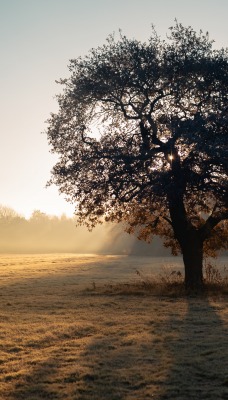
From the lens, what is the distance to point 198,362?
434 inches

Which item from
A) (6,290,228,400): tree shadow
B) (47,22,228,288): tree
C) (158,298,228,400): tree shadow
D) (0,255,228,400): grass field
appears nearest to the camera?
(158,298,228,400): tree shadow

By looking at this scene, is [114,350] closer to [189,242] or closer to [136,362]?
[136,362]

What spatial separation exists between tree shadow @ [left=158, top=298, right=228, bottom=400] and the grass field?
2 centimetres

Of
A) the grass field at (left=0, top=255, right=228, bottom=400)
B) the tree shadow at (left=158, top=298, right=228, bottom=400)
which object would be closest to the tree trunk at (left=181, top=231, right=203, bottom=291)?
the grass field at (left=0, top=255, right=228, bottom=400)

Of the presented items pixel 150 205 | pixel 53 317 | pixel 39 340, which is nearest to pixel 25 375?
pixel 39 340

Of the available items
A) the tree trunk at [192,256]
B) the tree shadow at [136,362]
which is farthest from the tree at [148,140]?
the tree shadow at [136,362]

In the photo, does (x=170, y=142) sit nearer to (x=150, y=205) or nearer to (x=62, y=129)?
(x=150, y=205)

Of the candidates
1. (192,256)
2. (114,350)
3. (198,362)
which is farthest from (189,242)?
(198,362)

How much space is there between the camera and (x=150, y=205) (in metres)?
24.7

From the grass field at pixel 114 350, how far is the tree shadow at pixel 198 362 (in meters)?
0.02

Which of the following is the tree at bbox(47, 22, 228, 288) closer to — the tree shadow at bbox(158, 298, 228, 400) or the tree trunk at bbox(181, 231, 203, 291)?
the tree trunk at bbox(181, 231, 203, 291)

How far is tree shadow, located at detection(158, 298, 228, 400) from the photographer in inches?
355

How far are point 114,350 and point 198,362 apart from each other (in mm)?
2576

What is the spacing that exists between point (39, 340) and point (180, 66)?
18.0 metres
